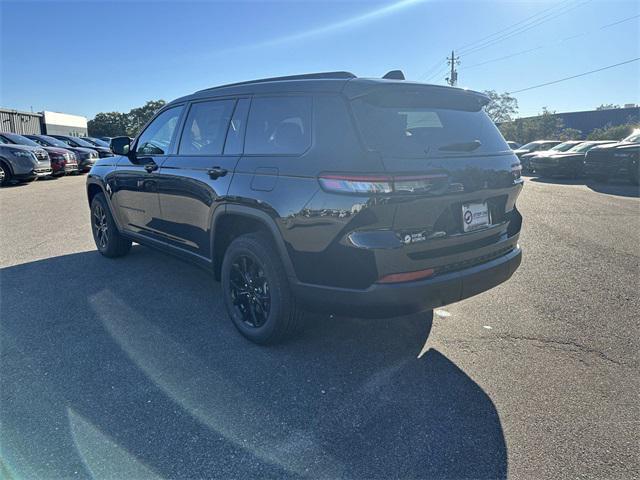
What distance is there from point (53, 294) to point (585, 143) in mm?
19486

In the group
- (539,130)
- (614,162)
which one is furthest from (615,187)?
(539,130)

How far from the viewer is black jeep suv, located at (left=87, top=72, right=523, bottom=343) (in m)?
2.49

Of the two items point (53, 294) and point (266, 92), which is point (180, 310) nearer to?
point (53, 294)

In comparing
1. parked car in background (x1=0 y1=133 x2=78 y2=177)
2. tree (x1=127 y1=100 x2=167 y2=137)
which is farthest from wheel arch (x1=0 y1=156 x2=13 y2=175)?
tree (x1=127 y1=100 x2=167 y2=137)

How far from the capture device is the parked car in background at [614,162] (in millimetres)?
13875

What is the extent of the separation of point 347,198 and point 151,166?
267 cm

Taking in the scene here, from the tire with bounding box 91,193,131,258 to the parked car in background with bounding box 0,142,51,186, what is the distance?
31.7 ft

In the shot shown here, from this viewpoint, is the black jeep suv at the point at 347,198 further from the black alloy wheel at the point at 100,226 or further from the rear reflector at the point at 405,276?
the black alloy wheel at the point at 100,226

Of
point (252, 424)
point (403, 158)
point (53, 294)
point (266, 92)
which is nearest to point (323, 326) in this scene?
point (252, 424)

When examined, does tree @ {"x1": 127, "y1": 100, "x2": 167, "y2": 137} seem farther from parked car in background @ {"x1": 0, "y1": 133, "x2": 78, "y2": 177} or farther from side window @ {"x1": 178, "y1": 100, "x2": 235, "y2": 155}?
side window @ {"x1": 178, "y1": 100, "x2": 235, "y2": 155}

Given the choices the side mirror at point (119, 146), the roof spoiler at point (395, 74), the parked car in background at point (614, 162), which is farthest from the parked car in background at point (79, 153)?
the parked car in background at point (614, 162)

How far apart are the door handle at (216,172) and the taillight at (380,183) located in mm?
1130

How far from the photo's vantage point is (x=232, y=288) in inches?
136

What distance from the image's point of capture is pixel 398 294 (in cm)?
252
